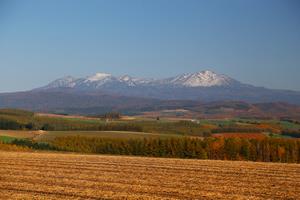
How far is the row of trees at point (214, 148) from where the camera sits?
53.7 meters

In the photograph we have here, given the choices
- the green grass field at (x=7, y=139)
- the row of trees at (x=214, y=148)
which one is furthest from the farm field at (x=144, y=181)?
the green grass field at (x=7, y=139)

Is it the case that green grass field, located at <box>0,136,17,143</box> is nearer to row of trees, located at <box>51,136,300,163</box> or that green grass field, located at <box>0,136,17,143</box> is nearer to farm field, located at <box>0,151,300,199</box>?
row of trees, located at <box>51,136,300,163</box>

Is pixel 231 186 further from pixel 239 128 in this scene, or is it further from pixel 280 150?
pixel 239 128

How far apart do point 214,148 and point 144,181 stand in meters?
29.3

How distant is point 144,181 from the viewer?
2778cm

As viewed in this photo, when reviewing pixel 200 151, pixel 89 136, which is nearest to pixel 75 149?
pixel 89 136

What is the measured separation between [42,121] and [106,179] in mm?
77745

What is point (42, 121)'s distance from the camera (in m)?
105

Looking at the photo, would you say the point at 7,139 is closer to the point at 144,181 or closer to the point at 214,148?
the point at 214,148

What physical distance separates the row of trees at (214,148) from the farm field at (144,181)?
1807 centimetres

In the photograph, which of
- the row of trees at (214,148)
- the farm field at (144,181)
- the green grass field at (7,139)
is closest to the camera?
the farm field at (144,181)

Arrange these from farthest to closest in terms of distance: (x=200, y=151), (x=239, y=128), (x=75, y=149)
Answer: (x=239, y=128), (x=75, y=149), (x=200, y=151)

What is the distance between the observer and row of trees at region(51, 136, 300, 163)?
53.7 m

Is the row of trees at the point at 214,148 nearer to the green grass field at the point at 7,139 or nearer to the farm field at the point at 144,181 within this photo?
the green grass field at the point at 7,139
